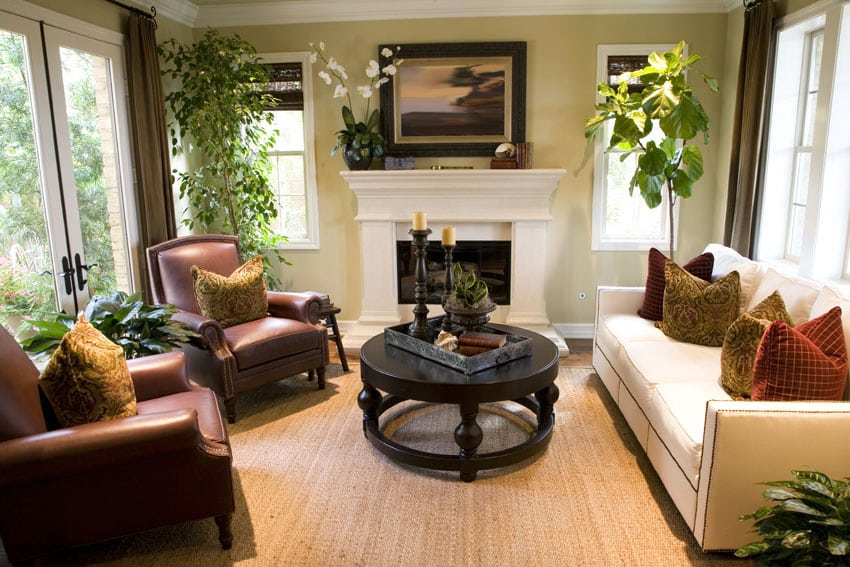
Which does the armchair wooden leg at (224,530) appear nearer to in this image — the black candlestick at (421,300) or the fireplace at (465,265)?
the black candlestick at (421,300)

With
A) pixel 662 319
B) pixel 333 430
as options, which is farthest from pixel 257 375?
pixel 662 319

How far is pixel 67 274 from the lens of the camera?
3.52 m

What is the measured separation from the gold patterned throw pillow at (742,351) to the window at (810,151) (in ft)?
4.48

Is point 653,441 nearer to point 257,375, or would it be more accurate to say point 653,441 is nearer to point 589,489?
point 589,489

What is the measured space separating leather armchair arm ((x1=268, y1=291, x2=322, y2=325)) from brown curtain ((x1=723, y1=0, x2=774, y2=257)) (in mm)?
2897

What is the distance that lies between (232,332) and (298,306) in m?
0.46

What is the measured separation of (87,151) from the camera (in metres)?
3.76

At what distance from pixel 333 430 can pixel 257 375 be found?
0.58m

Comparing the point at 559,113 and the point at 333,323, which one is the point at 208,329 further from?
the point at 559,113

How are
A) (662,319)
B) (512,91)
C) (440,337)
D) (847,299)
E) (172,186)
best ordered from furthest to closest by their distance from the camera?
(512,91), (172,186), (662,319), (440,337), (847,299)

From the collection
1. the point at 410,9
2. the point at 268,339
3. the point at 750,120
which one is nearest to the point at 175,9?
the point at 410,9

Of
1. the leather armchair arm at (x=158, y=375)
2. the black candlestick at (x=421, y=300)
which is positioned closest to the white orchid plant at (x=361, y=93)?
the black candlestick at (x=421, y=300)

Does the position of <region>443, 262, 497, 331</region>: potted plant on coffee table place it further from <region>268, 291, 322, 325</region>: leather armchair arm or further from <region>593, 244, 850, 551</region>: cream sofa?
<region>268, 291, 322, 325</region>: leather armchair arm

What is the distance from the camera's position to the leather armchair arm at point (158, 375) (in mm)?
2697
